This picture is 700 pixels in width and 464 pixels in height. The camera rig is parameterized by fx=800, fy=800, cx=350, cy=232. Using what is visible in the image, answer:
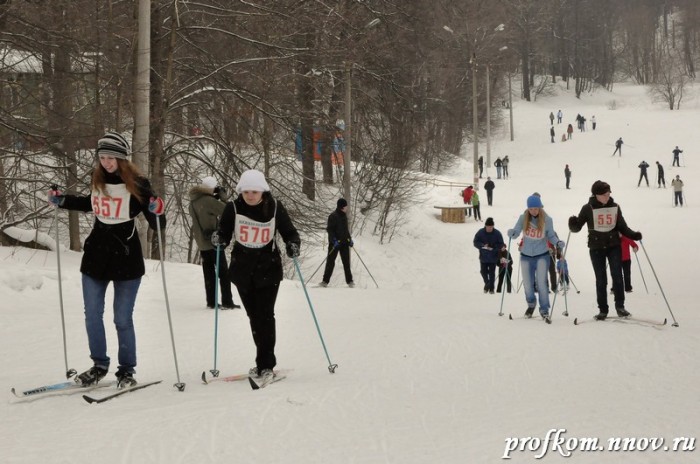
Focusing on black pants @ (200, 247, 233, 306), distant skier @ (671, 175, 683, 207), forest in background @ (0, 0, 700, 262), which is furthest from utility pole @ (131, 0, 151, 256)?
distant skier @ (671, 175, 683, 207)

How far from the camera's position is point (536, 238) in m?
10.4

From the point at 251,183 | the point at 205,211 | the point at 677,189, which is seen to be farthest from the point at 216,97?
the point at 677,189

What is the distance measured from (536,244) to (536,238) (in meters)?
0.10

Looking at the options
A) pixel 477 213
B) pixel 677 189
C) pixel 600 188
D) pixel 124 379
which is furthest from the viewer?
pixel 477 213

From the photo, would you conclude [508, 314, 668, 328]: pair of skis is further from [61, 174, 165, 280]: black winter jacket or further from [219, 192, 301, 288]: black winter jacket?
[61, 174, 165, 280]: black winter jacket

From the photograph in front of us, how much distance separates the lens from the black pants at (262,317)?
643 cm

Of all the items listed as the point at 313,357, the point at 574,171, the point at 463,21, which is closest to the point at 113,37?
the point at 313,357

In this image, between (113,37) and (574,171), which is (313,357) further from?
(574,171)

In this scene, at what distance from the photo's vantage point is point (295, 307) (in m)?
11.8

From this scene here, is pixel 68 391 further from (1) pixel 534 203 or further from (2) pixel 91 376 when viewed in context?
(1) pixel 534 203

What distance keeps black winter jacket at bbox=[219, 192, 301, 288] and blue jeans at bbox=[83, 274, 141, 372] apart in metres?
0.77

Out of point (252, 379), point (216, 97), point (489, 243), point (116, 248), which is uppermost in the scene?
point (216, 97)

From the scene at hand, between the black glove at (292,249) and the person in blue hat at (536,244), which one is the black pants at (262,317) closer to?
the black glove at (292,249)

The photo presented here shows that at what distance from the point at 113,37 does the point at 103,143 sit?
966 centimetres
